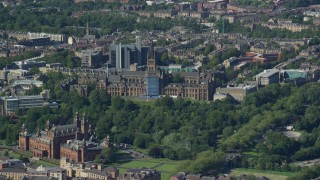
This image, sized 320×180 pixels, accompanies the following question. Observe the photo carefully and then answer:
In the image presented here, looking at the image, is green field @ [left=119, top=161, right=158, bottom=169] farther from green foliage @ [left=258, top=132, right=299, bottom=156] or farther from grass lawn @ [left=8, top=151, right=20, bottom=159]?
green foliage @ [left=258, top=132, right=299, bottom=156]

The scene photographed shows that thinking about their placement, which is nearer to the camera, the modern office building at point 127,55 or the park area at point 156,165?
the park area at point 156,165

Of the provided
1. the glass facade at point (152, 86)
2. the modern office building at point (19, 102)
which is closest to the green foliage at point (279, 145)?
the modern office building at point (19, 102)

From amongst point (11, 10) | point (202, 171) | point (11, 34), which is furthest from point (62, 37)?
point (202, 171)

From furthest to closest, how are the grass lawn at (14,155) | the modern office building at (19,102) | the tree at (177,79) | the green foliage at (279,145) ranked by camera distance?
the tree at (177,79), the modern office building at (19,102), the green foliage at (279,145), the grass lawn at (14,155)

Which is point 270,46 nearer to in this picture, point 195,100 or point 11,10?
point 195,100

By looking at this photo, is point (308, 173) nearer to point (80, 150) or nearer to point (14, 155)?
point (80, 150)

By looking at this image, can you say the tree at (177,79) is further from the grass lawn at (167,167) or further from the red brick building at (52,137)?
the grass lawn at (167,167)

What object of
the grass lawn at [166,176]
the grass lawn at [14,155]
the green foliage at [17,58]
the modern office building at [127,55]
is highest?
the modern office building at [127,55]

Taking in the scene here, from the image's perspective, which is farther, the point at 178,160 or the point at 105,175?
the point at 178,160
